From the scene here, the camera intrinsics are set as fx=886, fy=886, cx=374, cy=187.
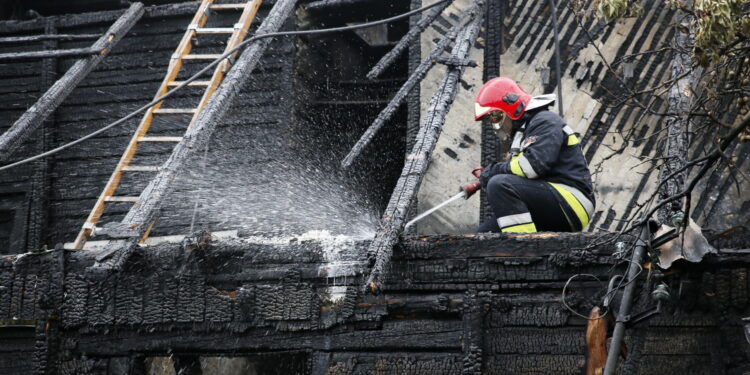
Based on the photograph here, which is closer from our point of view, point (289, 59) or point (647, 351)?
point (647, 351)

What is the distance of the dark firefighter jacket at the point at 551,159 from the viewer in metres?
5.53

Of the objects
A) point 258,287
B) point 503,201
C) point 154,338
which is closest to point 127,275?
point 154,338

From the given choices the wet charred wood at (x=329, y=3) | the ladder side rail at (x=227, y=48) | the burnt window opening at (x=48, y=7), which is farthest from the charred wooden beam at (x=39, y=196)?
the wet charred wood at (x=329, y=3)

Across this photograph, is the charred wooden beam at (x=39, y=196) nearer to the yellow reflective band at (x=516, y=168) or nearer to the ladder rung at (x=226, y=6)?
the ladder rung at (x=226, y=6)

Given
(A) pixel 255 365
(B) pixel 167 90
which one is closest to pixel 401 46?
(B) pixel 167 90

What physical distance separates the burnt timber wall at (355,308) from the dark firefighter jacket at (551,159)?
583 millimetres

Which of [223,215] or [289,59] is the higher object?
[289,59]

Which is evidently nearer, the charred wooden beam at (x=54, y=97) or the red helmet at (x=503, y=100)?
the red helmet at (x=503, y=100)

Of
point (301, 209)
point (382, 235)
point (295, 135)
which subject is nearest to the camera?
point (382, 235)

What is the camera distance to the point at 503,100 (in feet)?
19.5

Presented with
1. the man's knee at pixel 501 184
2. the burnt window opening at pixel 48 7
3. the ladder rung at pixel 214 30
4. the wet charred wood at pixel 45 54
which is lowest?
the man's knee at pixel 501 184

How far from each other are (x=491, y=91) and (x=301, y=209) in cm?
328

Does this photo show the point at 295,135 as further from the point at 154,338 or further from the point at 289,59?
the point at 154,338

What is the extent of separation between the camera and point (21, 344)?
6191 millimetres
